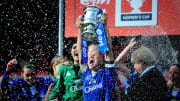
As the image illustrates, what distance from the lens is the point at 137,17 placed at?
7.52 ft

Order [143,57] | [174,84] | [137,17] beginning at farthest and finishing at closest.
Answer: [137,17], [174,84], [143,57]

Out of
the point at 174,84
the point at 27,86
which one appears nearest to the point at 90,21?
the point at 174,84

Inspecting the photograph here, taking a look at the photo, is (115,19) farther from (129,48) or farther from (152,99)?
(152,99)

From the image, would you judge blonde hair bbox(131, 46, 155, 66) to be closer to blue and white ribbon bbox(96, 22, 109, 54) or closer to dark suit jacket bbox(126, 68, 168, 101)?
dark suit jacket bbox(126, 68, 168, 101)

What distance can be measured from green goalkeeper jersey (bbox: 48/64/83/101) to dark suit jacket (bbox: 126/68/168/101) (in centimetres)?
43

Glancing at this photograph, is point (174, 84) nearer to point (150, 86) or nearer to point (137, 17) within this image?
point (150, 86)

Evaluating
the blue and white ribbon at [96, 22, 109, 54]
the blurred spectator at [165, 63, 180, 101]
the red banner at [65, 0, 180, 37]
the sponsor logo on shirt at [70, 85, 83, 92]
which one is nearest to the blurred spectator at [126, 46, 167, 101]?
the blurred spectator at [165, 63, 180, 101]

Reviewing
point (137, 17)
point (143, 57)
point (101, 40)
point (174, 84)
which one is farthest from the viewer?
point (137, 17)

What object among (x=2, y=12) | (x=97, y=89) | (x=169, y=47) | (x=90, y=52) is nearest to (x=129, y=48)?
(x=90, y=52)

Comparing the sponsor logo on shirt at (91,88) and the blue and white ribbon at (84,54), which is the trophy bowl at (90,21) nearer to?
the blue and white ribbon at (84,54)

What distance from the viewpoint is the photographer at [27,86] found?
2285 mm

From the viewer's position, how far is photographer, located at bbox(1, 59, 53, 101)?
7.50 ft

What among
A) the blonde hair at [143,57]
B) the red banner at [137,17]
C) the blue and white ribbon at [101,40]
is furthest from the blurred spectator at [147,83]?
the red banner at [137,17]

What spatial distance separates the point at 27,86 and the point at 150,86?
48.1 inches
